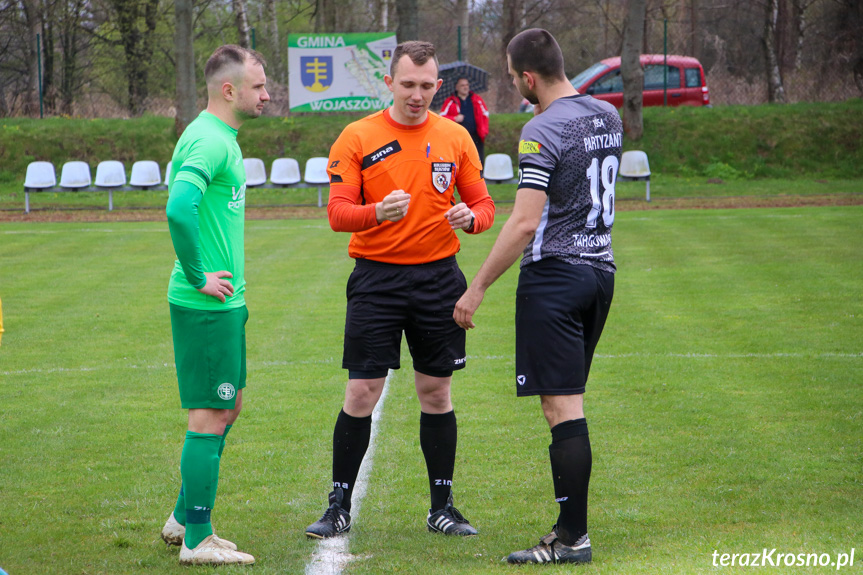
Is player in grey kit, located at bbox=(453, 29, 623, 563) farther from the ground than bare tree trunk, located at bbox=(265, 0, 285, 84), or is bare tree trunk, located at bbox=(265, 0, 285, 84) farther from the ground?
bare tree trunk, located at bbox=(265, 0, 285, 84)

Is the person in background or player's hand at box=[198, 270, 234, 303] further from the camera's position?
the person in background

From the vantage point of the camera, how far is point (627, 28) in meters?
22.3

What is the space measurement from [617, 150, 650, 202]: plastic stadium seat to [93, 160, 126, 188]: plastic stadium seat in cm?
1096

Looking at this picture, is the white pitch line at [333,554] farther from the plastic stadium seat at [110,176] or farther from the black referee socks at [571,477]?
the plastic stadium seat at [110,176]

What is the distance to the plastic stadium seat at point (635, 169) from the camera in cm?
1873

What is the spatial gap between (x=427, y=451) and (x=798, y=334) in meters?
4.92

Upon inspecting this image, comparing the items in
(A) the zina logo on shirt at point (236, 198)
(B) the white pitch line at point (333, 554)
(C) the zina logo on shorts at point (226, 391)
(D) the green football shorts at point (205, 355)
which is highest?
(A) the zina logo on shirt at point (236, 198)

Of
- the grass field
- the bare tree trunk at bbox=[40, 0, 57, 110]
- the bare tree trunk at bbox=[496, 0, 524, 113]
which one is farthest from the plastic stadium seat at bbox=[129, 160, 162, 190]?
the bare tree trunk at bbox=[496, 0, 524, 113]

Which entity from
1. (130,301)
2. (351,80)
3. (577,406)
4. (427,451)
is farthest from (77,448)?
(351,80)

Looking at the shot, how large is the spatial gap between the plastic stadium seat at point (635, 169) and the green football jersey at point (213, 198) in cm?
1594

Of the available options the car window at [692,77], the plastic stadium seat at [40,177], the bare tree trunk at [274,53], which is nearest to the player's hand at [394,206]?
the plastic stadium seat at [40,177]

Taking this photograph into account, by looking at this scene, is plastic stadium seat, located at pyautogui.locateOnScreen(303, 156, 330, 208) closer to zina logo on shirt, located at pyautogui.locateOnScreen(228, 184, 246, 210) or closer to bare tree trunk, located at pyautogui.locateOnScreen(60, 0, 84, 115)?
zina logo on shirt, located at pyautogui.locateOnScreen(228, 184, 246, 210)

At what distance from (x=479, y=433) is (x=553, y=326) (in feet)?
6.63

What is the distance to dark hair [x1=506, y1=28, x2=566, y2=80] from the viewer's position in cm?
357
